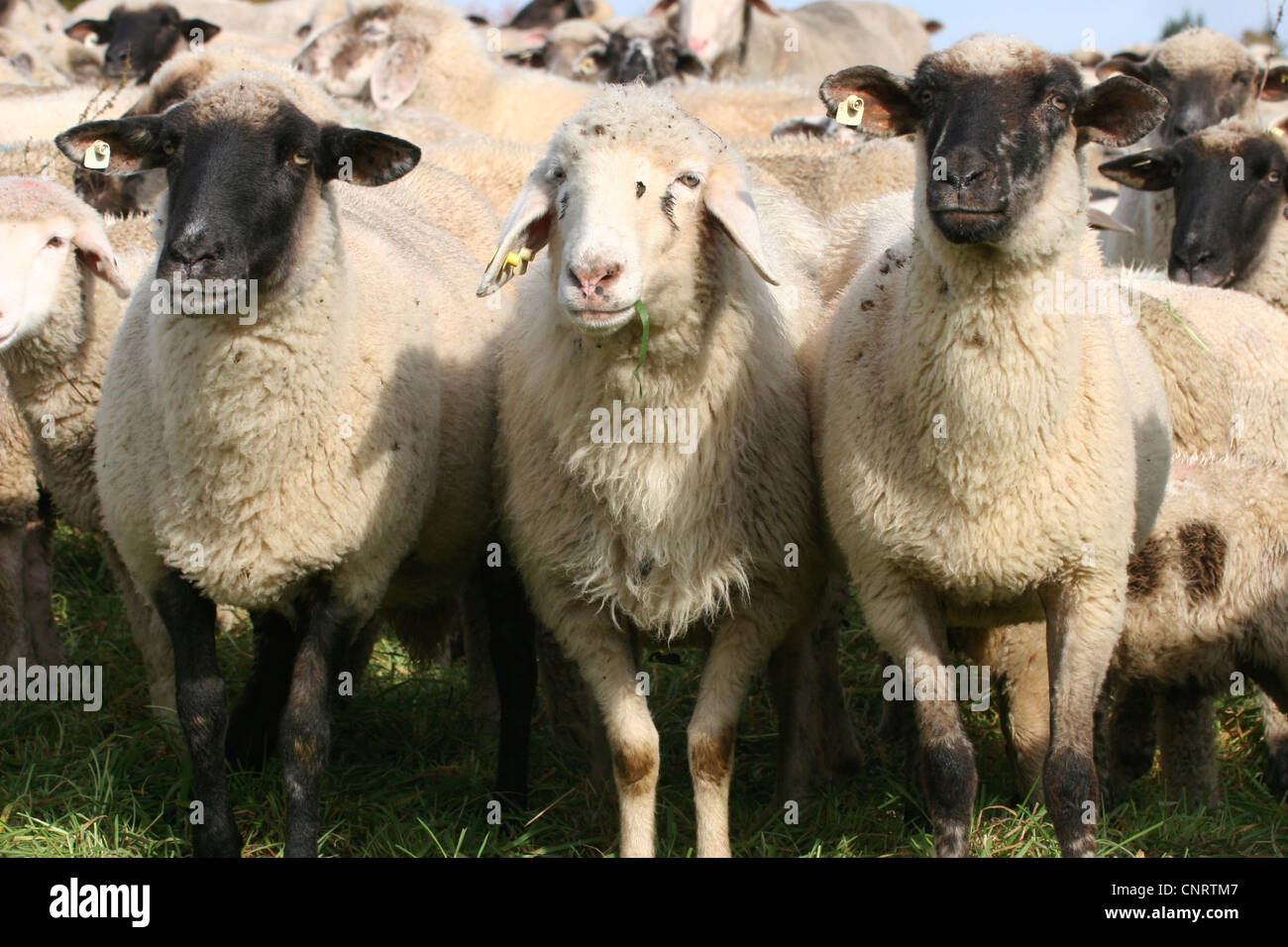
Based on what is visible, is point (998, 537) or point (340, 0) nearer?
point (998, 537)

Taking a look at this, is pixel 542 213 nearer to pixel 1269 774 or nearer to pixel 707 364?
pixel 707 364

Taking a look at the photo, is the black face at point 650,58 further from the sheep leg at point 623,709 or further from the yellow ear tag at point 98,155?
the sheep leg at point 623,709

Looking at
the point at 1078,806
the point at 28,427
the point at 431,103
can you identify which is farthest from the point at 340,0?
the point at 1078,806

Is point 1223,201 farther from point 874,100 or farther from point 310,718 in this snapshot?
point 310,718

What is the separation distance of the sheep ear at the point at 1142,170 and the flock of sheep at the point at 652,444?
0.86 meters

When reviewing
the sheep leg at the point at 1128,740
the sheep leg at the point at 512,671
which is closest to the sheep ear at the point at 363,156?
the sheep leg at the point at 512,671

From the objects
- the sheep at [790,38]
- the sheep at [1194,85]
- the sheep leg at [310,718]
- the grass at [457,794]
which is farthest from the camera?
the sheep at [790,38]

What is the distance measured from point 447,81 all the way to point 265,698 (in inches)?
207

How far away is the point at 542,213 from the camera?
3695mm

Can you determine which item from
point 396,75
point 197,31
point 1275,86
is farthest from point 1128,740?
point 197,31

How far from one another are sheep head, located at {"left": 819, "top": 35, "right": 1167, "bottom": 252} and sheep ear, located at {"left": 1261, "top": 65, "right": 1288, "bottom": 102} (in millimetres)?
4447

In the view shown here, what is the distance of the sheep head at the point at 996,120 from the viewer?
10.7ft

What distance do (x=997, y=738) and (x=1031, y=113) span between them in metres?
2.26

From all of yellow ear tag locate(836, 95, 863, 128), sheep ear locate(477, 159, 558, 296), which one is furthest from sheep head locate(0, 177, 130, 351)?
yellow ear tag locate(836, 95, 863, 128)
